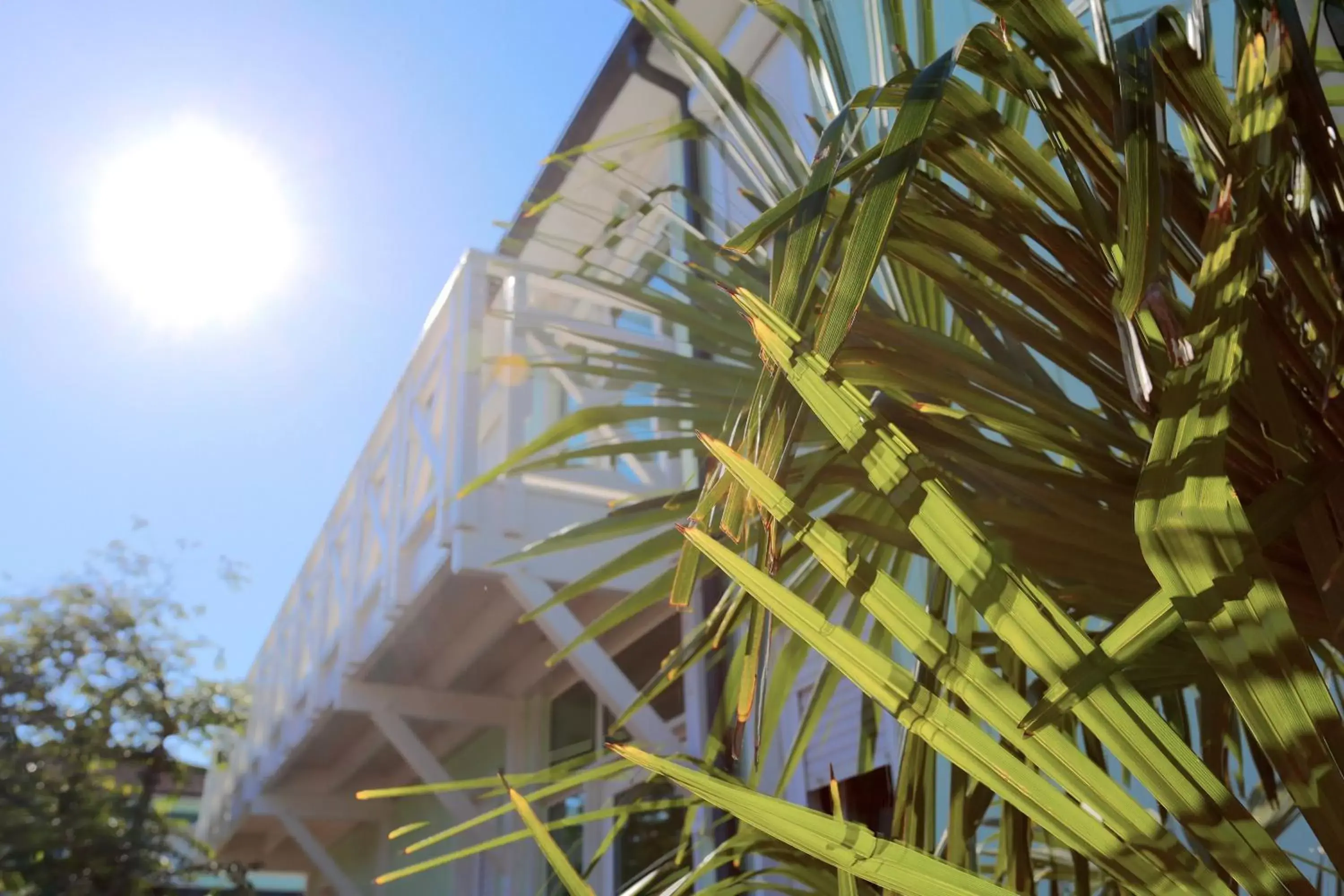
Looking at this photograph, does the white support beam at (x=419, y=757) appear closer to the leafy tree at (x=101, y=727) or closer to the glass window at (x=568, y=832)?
the glass window at (x=568, y=832)

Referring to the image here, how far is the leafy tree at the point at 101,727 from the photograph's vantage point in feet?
21.6

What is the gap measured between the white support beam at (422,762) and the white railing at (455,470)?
0.98 feet

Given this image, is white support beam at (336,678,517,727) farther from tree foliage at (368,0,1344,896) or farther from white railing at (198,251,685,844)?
tree foliage at (368,0,1344,896)

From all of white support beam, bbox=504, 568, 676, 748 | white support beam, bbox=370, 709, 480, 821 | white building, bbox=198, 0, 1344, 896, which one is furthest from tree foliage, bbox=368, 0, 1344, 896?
white support beam, bbox=370, 709, 480, 821

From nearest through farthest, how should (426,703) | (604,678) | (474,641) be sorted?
(604,678) < (474,641) < (426,703)

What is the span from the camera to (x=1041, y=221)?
756mm

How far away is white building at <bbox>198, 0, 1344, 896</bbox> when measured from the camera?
146 inches

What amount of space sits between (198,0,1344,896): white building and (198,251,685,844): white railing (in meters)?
0.01

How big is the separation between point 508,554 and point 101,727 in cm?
500

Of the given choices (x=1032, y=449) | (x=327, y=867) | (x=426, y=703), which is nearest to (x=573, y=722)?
(x=426, y=703)

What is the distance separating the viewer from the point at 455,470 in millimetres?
3840

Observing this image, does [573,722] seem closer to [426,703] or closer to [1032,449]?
[426,703]

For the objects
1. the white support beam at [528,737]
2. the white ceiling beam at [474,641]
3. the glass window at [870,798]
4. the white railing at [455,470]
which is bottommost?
the glass window at [870,798]

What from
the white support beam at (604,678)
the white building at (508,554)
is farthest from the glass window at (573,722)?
the white support beam at (604,678)
